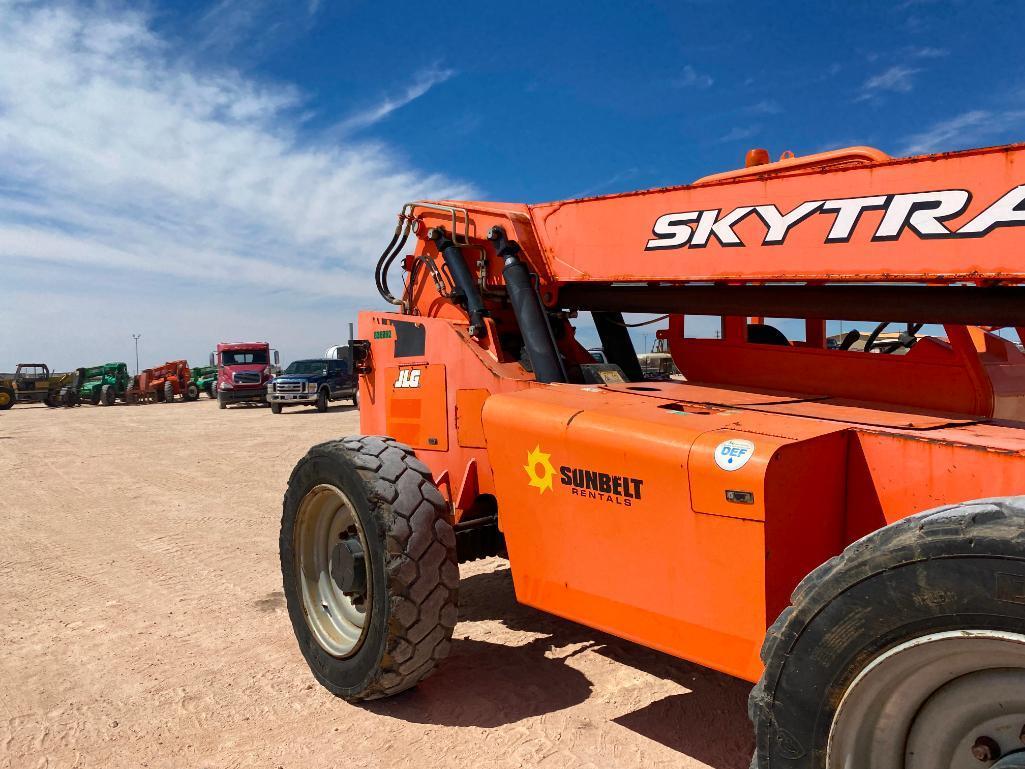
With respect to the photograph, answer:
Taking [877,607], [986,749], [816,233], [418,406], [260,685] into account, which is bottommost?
[260,685]

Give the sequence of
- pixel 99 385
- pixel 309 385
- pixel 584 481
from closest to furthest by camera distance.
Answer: pixel 584 481
pixel 309 385
pixel 99 385

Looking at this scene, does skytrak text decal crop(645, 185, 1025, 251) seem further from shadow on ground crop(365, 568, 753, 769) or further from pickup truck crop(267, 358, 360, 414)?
pickup truck crop(267, 358, 360, 414)

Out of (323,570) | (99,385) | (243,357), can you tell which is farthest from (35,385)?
(323,570)

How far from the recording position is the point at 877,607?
2004 millimetres

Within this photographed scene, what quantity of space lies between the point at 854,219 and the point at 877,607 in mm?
1435

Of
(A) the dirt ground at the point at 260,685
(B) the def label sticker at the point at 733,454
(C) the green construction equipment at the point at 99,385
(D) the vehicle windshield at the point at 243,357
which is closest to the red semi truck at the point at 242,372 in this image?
(D) the vehicle windshield at the point at 243,357

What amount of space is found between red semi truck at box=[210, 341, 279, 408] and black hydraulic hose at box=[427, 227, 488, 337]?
87.2 ft

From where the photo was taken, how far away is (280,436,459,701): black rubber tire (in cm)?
371

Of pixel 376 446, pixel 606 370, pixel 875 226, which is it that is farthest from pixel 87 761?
pixel 875 226

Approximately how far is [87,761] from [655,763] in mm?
2490

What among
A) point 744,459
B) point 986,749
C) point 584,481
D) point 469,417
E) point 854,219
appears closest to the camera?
point 986,749

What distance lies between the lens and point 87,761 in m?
3.60

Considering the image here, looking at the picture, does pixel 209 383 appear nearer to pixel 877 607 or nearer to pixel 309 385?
pixel 309 385

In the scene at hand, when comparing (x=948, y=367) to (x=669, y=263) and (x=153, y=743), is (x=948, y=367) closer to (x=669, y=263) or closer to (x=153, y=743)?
(x=669, y=263)
